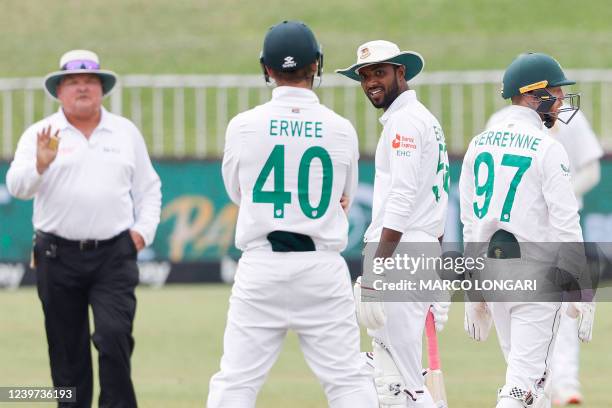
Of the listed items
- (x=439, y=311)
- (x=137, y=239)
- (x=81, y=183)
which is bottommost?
(x=439, y=311)

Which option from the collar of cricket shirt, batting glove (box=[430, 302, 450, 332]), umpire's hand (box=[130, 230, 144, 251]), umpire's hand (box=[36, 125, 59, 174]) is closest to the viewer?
the collar of cricket shirt

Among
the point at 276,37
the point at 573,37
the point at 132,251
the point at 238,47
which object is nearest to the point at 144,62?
the point at 238,47

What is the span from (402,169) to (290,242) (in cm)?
116

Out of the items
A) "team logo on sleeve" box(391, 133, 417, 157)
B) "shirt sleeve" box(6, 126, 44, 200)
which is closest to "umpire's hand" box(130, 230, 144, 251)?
"shirt sleeve" box(6, 126, 44, 200)

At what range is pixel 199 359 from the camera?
14.8m

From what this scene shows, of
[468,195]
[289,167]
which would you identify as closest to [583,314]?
[468,195]

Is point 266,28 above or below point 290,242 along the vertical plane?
above

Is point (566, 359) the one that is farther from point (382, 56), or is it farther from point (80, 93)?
point (80, 93)

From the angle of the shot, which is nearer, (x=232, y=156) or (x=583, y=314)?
(x=232, y=156)

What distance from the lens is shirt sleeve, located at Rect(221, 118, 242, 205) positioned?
28.4ft

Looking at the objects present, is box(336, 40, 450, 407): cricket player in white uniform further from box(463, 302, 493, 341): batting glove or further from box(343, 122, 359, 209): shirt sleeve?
box(343, 122, 359, 209): shirt sleeve

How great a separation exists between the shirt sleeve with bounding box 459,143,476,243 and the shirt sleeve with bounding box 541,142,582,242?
611 mm

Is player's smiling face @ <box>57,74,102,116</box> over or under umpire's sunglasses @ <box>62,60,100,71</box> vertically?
under

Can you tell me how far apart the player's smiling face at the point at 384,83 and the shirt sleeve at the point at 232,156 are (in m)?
1.50
